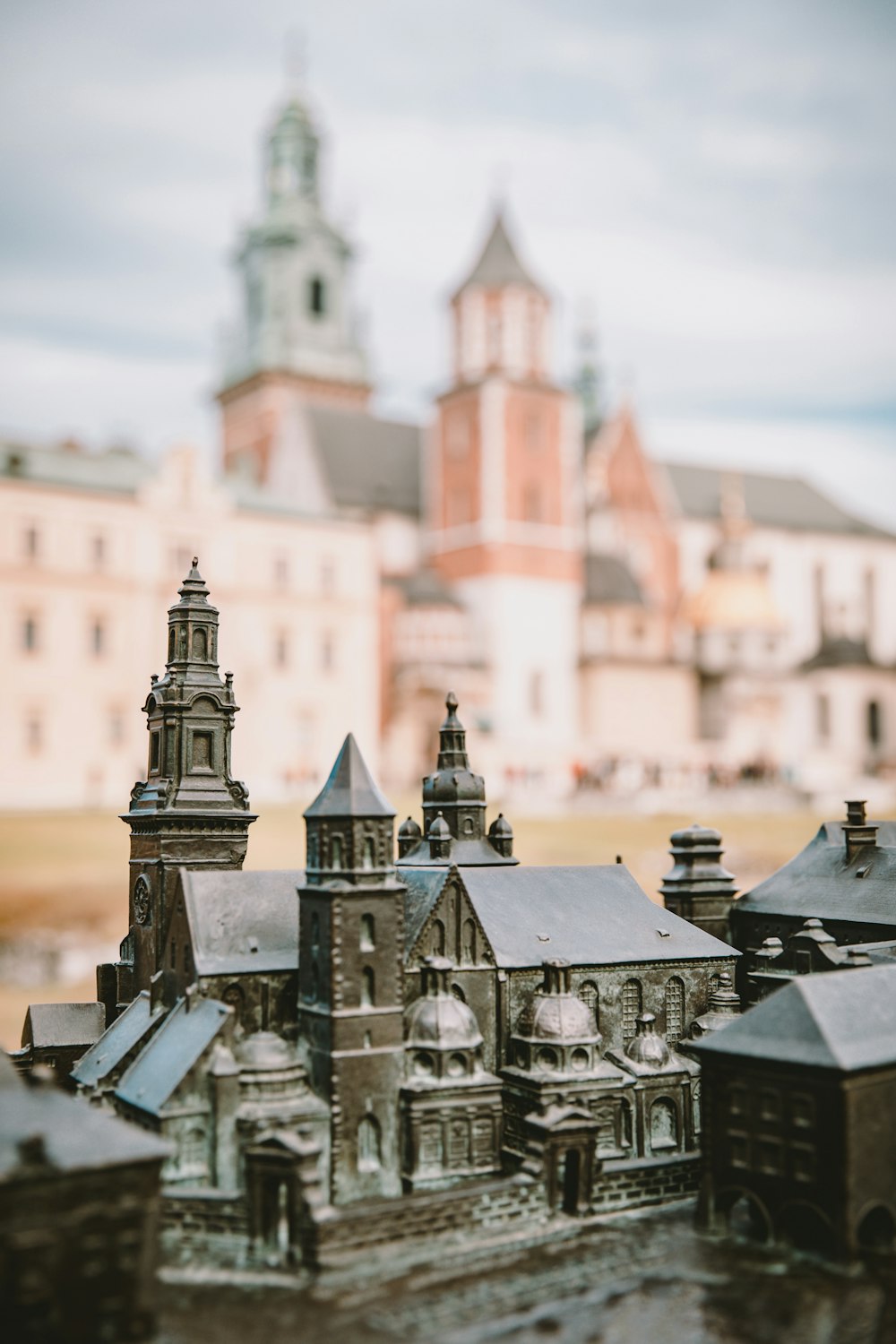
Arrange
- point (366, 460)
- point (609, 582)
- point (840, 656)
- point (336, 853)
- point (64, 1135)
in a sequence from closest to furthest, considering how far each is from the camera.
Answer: point (64, 1135) → point (336, 853) → point (366, 460) → point (609, 582) → point (840, 656)

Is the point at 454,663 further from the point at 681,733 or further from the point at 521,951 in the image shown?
the point at 521,951

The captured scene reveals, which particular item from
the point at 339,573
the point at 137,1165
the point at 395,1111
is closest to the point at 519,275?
the point at 339,573

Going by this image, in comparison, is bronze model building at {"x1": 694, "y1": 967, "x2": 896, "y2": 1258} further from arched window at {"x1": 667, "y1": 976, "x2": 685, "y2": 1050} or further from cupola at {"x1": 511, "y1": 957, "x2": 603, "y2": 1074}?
arched window at {"x1": 667, "y1": 976, "x2": 685, "y2": 1050}

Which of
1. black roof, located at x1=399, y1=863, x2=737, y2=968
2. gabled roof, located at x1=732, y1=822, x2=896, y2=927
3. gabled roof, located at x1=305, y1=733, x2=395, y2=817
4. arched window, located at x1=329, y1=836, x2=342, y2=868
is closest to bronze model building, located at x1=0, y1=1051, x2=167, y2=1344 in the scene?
arched window, located at x1=329, y1=836, x2=342, y2=868

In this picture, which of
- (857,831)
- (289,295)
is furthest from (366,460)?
(857,831)

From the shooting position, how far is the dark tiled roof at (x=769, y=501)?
114 meters

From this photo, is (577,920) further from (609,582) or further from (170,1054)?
(609,582)

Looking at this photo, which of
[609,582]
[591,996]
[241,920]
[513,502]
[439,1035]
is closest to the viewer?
[439,1035]

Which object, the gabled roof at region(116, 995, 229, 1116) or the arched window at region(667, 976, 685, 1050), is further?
the arched window at region(667, 976, 685, 1050)

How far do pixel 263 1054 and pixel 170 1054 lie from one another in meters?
2.22

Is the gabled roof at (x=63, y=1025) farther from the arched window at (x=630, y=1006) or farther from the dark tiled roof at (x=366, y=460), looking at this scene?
the dark tiled roof at (x=366, y=460)

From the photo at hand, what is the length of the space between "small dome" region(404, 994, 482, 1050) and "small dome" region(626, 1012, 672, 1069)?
16.5 feet

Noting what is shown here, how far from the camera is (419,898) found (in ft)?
113

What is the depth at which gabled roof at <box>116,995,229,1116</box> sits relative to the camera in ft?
97.5
